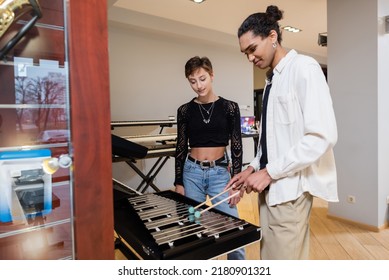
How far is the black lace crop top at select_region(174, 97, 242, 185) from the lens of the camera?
174cm

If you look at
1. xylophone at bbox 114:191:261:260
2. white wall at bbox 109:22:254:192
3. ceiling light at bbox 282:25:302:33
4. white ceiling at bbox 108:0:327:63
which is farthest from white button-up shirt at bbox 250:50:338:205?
ceiling light at bbox 282:25:302:33

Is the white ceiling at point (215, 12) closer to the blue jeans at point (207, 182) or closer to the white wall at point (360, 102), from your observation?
the white wall at point (360, 102)

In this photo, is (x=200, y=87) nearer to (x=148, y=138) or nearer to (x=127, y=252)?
(x=127, y=252)

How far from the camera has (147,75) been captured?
174 inches

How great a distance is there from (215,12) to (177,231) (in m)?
3.68

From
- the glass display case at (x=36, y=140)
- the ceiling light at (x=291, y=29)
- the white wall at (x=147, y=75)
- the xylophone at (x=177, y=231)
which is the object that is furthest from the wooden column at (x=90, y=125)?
the ceiling light at (x=291, y=29)

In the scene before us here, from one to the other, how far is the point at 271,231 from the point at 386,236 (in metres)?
2.28

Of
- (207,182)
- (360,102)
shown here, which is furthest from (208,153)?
(360,102)

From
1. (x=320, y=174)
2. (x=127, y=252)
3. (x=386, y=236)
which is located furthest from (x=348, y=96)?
(x=127, y=252)

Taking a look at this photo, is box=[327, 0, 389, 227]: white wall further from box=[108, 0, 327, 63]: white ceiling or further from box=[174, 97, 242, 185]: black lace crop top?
box=[174, 97, 242, 185]: black lace crop top

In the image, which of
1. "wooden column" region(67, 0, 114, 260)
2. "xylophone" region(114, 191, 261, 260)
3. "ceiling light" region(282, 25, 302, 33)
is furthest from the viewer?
"ceiling light" region(282, 25, 302, 33)

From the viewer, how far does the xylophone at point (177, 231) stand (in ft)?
2.82

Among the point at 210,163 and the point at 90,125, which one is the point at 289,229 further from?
the point at 90,125

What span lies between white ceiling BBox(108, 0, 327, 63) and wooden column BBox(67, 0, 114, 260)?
282cm
